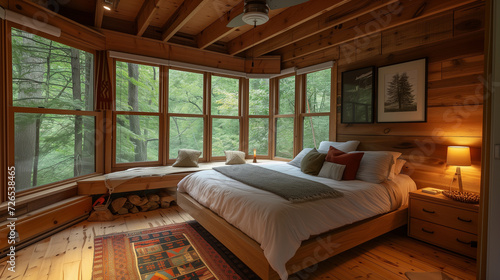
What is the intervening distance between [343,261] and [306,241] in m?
0.65

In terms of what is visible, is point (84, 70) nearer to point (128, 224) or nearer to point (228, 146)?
point (128, 224)

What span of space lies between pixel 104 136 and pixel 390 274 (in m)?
3.94

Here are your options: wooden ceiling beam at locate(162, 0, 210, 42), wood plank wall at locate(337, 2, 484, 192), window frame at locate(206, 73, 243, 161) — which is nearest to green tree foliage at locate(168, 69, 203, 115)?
window frame at locate(206, 73, 243, 161)

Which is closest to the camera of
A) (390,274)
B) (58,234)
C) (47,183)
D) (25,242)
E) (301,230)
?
(301,230)

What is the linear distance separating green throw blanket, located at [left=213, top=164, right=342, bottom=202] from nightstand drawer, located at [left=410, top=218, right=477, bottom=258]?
1.11 metres

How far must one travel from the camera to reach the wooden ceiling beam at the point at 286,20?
2.79 metres

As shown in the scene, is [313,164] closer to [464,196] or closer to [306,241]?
[306,241]

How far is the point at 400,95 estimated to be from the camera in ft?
10.2

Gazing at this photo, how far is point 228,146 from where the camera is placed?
16.2 feet

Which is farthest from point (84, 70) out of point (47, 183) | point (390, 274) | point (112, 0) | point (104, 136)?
point (390, 274)

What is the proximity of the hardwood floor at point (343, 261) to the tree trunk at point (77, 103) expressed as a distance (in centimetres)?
93

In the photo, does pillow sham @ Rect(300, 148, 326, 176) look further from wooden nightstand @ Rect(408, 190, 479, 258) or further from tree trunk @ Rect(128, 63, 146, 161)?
tree trunk @ Rect(128, 63, 146, 161)

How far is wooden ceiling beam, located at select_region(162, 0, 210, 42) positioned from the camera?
115 inches

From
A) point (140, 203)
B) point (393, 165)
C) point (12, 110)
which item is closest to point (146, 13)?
point (12, 110)
